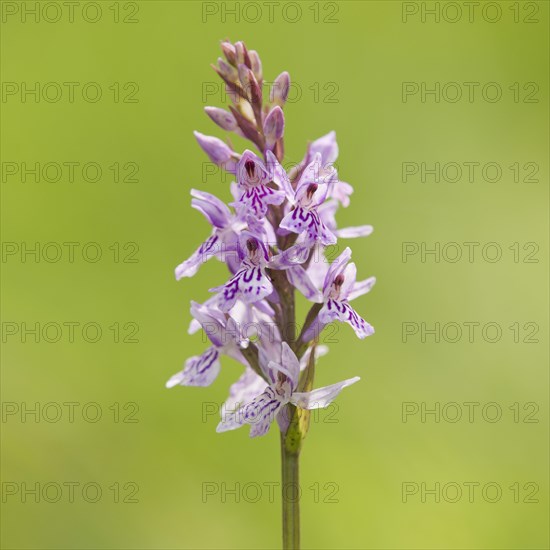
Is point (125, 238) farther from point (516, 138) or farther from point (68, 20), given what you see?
point (516, 138)

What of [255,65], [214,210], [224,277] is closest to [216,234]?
[214,210]

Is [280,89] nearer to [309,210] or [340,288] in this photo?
[309,210]

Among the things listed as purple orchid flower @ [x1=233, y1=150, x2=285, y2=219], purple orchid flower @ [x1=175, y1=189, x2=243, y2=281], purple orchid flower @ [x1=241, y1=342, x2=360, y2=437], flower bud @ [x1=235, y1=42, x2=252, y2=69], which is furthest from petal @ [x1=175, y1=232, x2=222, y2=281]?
flower bud @ [x1=235, y1=42, x2=252, y2=69]

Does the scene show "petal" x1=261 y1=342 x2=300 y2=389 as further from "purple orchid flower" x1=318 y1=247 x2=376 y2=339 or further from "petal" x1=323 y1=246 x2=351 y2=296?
"petal" x1=323 y1=246 x2=351 y2=296

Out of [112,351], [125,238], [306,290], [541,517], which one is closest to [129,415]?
[112,351]

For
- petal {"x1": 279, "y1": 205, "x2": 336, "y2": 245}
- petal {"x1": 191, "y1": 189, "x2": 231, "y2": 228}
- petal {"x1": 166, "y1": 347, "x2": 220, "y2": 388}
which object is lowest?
petal {"x1": 166, "y1": 347, "x2": 220, "y2": 388}
